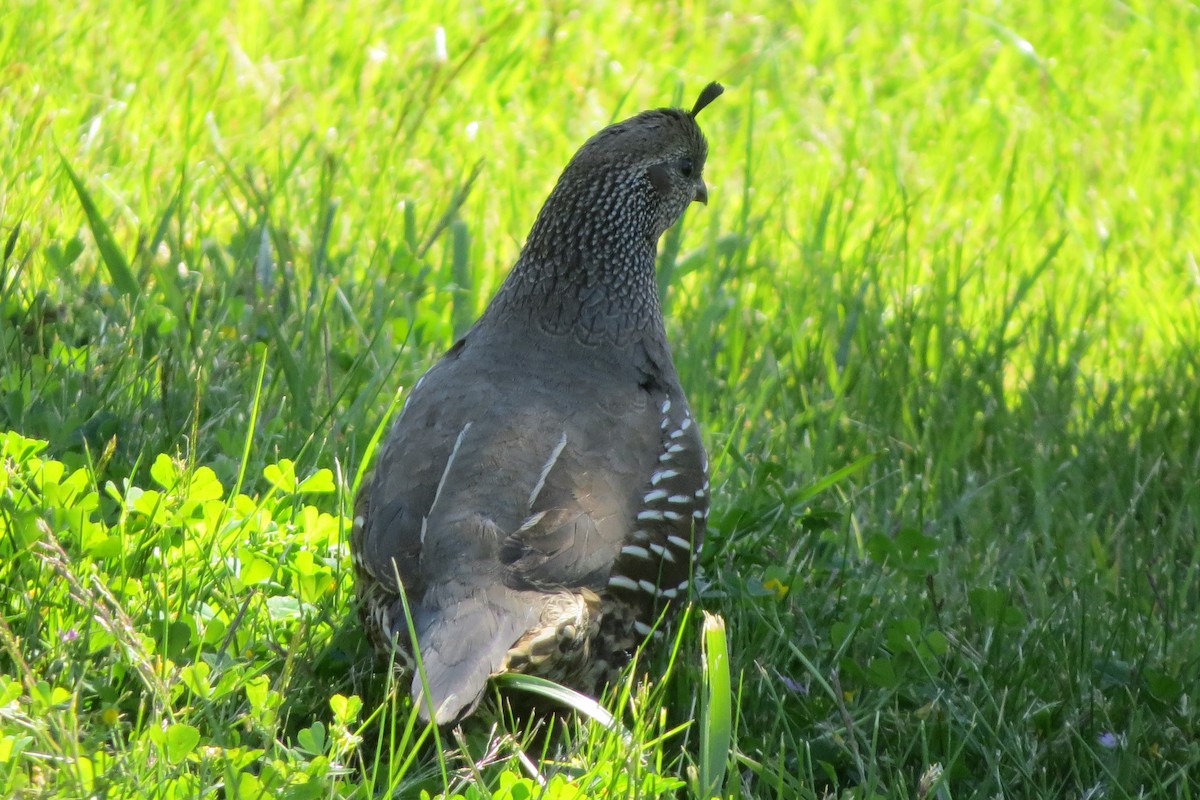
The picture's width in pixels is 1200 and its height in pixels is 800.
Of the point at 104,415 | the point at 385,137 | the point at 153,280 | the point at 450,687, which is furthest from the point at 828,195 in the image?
the point at 450,687

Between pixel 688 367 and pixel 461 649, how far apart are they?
232cm

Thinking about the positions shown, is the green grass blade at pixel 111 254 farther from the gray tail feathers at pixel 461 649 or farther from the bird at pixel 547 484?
the gray tail feathers at pixel 461 649

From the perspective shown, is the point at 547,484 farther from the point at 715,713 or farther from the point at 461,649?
the point at 715,713

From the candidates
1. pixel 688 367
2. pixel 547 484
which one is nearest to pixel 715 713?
pixel 547 484

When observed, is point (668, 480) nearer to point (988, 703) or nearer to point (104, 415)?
point (988, 703)

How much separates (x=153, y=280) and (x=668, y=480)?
2271 millimetres

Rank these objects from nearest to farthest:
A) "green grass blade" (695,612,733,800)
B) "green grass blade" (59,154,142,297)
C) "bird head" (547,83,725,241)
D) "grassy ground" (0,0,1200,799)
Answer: "green grass blade" (695,612,733,800)
"grassy ground" (0,0,1200,799)
"bird head" (547,83,725,241)
"green grass blade" (59,154,142,297)

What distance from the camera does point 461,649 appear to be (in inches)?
125

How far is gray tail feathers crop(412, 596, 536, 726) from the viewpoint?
3053 mm

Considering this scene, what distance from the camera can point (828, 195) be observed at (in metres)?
6.31

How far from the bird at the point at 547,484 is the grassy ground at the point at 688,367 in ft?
0.61

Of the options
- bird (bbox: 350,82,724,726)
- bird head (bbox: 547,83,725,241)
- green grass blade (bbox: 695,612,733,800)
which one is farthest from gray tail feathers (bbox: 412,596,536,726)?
bird head (bbox: 547,83,725,241)

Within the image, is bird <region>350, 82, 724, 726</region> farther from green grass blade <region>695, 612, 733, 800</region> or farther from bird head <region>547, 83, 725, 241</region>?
green grass blade <region>695, 612, 733, 800</region>

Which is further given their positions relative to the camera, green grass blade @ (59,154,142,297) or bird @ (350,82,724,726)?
green grass blade @ (59,154,142,297)
